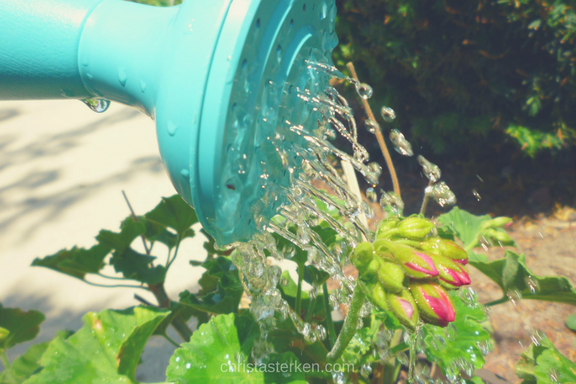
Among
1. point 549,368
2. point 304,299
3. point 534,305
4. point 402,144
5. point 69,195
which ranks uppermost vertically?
point 402,144

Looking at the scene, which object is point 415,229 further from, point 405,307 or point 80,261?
point 80,261

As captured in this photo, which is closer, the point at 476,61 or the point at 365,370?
the point at 365,370

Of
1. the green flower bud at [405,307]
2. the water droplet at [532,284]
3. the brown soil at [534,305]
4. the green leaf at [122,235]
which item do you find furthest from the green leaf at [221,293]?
the brown soil at [534,305]

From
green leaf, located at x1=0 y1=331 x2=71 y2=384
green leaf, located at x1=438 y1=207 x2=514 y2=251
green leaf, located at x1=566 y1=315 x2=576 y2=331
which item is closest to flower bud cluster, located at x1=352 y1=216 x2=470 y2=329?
green leaf, located at x1=438 y1=207 x2=514 y2=251

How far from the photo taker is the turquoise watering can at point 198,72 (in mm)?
448

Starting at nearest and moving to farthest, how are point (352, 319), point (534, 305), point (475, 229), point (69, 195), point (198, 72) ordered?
point (198, 72)
point (352, 319)
point (475, 229)
point (534, 305)
point (69, 195)

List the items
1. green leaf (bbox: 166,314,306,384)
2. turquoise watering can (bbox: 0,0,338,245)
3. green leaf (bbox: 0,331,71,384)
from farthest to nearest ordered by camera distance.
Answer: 1. green leaf (bbox: 0,331,71,384)
2. green leaf (bbox: 166,314,306,384)
3. turquoise watering can (bbox: 0,0,338,245)

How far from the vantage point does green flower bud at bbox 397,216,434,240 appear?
1.88ft

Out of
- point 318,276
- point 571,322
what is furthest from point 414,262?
point 571,322

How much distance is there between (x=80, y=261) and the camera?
1130mm

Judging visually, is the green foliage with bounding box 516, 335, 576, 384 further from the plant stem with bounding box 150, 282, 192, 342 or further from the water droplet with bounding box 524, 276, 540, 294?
the plant stem with bounding box 150, 282, 192, 342

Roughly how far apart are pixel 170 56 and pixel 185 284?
1521 millimetres

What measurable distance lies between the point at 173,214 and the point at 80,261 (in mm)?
260

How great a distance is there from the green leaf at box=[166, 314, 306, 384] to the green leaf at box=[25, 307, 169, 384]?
13 centimetres
